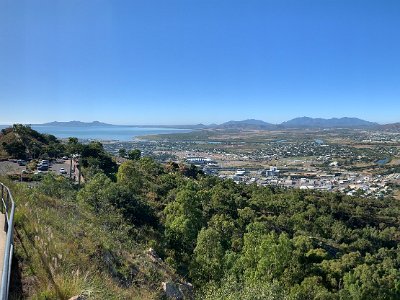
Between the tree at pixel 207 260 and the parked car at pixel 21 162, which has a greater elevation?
the parked car at pixel 21 162

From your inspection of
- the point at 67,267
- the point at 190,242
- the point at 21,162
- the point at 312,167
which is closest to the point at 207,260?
the point at 190,242

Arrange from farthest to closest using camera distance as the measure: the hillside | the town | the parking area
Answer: the town → the parking area → the hillside

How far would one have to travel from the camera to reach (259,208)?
1460 inches

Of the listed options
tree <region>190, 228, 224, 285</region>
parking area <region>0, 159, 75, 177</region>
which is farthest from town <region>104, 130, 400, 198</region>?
tree <region>190, 228, 224, 285</region>

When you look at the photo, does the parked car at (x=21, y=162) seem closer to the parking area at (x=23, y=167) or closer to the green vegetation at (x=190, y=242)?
the parking area at (x=23, y=167)

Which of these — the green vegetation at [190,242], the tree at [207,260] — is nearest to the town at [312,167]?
the green vegetation at [190,242]

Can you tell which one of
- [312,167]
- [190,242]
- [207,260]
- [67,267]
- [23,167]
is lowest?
[312,167]

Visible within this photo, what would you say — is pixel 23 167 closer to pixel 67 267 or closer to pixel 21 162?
pixel 21 162

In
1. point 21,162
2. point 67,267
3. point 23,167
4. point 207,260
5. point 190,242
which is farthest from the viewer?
point 21,162

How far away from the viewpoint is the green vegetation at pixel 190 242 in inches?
231

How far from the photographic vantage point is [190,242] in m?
21.7

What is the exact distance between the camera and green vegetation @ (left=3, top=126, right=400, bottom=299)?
5861mm

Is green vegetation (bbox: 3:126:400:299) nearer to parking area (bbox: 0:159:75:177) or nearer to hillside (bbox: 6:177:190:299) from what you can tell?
hillside (bbox: 6:177:190:299)

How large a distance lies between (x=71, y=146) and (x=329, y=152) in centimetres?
→ 14052
